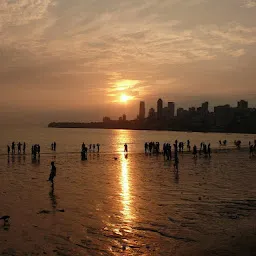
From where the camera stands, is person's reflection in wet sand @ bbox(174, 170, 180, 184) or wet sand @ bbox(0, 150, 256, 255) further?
person's reflection in wet sand @ bbox(174, 170, 180, 184)

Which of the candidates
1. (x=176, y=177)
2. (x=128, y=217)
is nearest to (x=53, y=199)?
(x=128, y=217)

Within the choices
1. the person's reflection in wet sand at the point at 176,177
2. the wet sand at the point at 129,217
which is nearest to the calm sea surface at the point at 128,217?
the wet sand at the point at 129,217

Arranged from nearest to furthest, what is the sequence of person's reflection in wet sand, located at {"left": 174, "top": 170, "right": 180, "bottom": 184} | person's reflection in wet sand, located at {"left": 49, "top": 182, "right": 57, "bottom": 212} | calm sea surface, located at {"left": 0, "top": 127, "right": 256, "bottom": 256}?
calm sea surface, located at {"left": 0, "top": 127, "right": 256, "bottom": 256} < person's reflection in wet sand, located at {"left": 49, "top": 182, "right": 57, "bottom": 212} < person's reflection in wet sand, located at {"left": 174, "top": 170, "right": 180, "bottom": 184}

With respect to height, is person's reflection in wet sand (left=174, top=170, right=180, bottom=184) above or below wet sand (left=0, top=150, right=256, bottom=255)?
below

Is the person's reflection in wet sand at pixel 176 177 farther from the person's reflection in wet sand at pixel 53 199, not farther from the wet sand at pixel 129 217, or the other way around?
the person's reflection in wet sand at pixel 53 199

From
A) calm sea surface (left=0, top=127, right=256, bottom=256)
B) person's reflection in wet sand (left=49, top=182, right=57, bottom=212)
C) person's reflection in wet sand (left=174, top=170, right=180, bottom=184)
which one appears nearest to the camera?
calm sea surface (left=0, top=127, right=256, bottom=256)

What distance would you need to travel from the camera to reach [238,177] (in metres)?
28.9

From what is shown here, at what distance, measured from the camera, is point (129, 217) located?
51.5 ft

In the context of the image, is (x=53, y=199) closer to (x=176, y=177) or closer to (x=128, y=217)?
(x=128, y=217)

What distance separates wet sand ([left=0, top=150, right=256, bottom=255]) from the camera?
11.9 metres

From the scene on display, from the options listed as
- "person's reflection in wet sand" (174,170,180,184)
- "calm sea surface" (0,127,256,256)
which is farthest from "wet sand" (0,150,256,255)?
"person's reflection in wet sand" (174,170,180,184)

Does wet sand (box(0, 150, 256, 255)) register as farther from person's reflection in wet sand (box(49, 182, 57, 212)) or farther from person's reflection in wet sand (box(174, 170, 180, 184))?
person's reflection in wet sand (box(174, 170, 180, 184))

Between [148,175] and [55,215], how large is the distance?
1558 cm

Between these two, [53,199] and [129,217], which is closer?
[129,217]
